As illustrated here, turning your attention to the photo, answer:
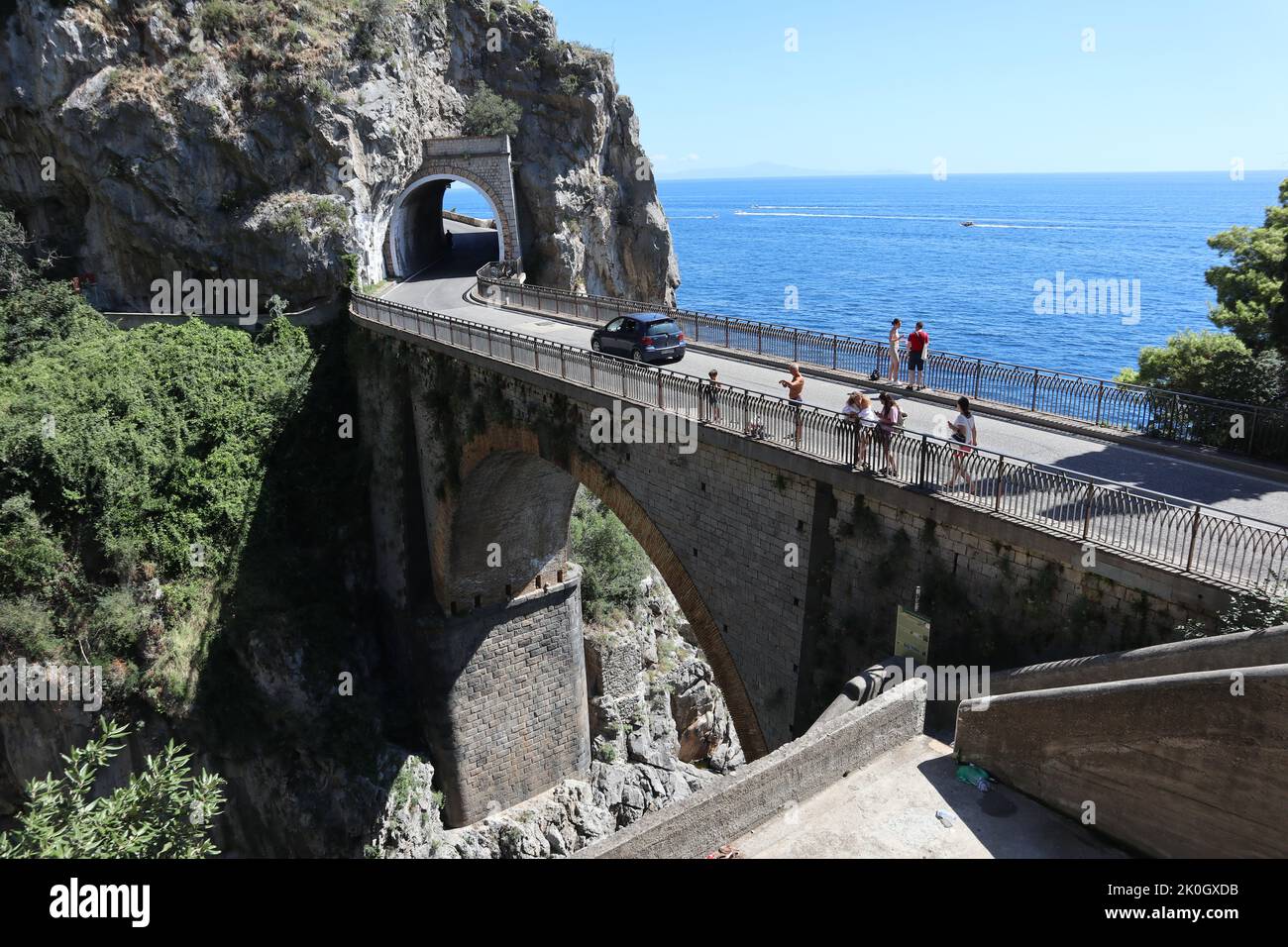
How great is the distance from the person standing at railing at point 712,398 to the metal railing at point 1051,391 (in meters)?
5.35

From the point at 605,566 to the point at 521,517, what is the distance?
548 cm

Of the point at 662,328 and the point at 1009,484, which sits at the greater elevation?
the point at 662,328

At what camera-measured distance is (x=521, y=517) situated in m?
25.1

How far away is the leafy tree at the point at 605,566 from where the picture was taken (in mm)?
29188

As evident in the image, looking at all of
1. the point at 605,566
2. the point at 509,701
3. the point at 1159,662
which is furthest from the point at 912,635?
the point at 605,566

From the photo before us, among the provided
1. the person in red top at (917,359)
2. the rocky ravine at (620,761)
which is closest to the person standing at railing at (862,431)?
the person in red top at (917,359)

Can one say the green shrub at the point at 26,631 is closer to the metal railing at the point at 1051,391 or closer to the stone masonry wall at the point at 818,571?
the stone masonry wall at the point at 818,571

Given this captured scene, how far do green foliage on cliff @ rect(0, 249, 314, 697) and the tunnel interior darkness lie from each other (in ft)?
36.3

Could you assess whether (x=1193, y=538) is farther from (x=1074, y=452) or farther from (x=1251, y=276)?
(x=1251, y=276)

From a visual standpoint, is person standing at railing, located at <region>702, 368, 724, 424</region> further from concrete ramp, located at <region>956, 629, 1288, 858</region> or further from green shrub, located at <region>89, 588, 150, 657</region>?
green shrub, located at <region>89, 588, 150, 657</region>

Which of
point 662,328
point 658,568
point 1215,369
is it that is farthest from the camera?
point 662,328
